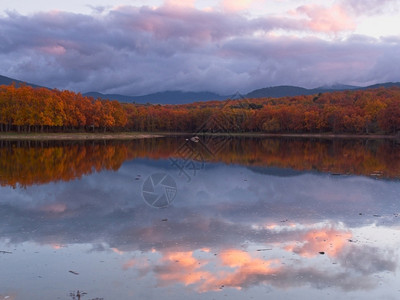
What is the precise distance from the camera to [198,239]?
12547 millimetres

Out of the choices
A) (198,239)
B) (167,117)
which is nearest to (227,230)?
(198,239)

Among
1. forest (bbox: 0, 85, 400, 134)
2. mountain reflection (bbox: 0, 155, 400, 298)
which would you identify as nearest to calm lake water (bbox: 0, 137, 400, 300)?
mountain reflection (bbox: 0, 155, 400, 298)

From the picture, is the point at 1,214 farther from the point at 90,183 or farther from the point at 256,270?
the point at 256,270

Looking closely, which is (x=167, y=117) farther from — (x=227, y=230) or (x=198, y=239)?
(x=198, y=239)

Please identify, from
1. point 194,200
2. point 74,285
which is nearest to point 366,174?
point 194,200

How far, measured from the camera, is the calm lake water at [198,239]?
357 inches

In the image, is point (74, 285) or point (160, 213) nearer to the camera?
point (74, 285)

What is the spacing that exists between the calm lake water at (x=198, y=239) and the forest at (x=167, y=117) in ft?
183

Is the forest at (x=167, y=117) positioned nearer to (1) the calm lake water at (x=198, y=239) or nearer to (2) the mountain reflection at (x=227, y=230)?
(1) the calm lake water at (x=198, y=239)

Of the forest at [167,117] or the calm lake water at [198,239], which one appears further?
the forest at [167,117]

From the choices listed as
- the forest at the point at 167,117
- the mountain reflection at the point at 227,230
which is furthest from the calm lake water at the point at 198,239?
the forest at the point at 167,117

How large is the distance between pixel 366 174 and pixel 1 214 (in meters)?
23.7

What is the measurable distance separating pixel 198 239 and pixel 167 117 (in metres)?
129

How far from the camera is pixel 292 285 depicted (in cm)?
918
